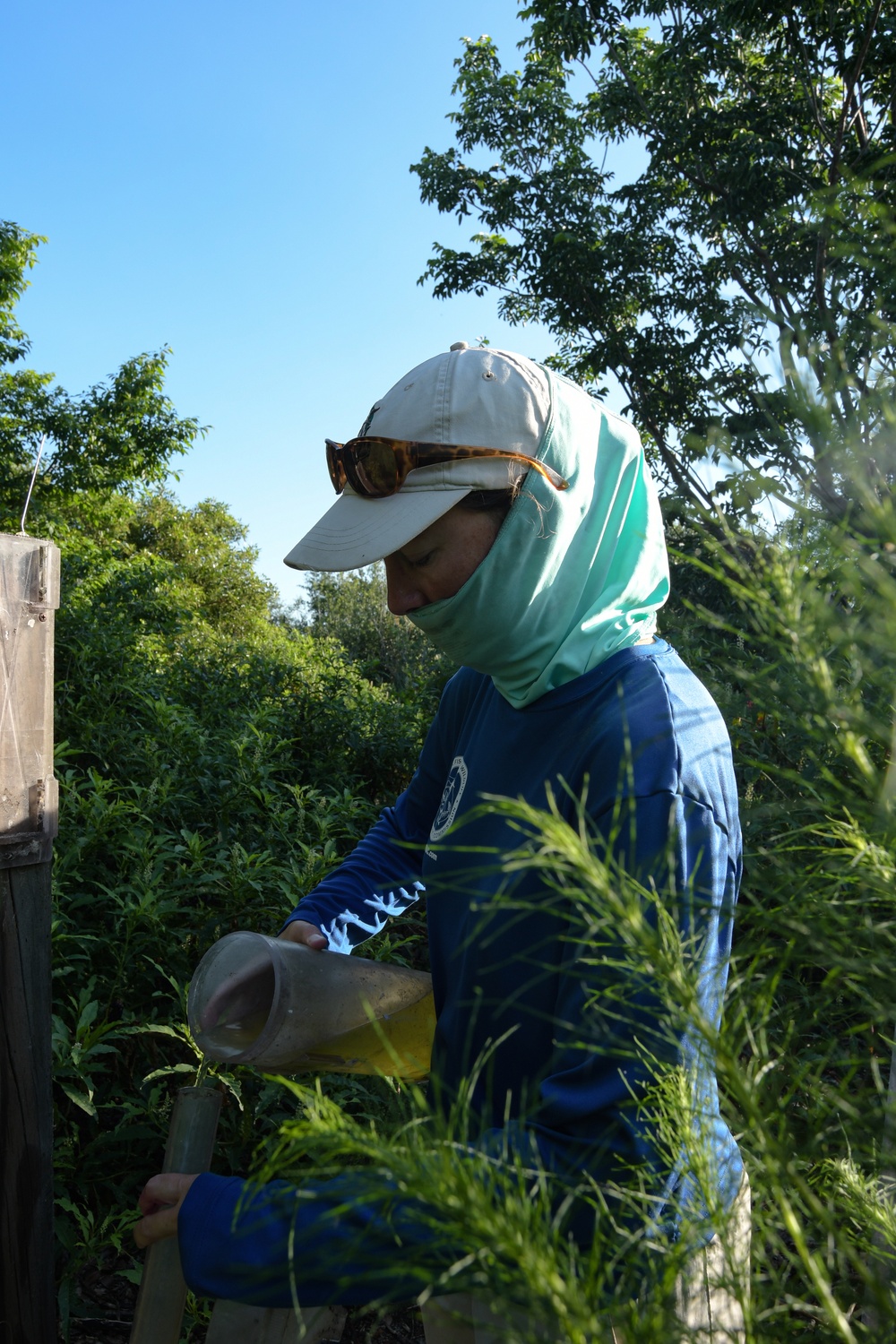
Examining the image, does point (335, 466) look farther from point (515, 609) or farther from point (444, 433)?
point (515, 609)

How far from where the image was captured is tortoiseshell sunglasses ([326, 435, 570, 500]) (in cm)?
162

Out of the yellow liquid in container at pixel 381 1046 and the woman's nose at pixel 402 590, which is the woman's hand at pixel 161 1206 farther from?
the woman's nose at pixel 402 590

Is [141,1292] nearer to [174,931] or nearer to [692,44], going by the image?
[174,931]

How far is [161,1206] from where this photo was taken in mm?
1299

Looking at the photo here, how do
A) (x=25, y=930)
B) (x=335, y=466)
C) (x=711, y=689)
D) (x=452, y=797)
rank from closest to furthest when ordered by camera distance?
(x=335, y=466), (x=452, y=797), (x=25, y=930), (x=711, y=689)

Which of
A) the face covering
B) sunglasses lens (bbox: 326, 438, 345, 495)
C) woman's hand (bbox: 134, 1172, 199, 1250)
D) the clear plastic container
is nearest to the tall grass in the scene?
woman's hand (bbox: 134, 1172, 199, 1250)

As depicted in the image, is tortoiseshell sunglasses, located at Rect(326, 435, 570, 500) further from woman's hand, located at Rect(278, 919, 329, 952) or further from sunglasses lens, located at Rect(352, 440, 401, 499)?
woman's hand, located at Rect(278, 919, 329, 952)

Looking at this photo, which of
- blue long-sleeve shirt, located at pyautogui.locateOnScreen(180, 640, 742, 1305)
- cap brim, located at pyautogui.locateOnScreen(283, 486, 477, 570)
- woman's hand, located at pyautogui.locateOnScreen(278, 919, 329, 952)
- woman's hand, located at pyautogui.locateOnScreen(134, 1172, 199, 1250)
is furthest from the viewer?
woman's hand, located at pyautogui.locateOnScreen(278, 919, 329, 952)

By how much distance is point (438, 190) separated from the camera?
11.5 m

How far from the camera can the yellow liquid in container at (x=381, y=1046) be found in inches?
69.8

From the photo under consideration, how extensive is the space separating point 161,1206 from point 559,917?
71 cm

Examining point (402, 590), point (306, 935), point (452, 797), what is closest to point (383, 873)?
point (306, 935)

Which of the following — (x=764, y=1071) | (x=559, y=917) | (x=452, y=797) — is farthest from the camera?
(x=452, y=797)

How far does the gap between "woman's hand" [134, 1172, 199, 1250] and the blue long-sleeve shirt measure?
0.15m
